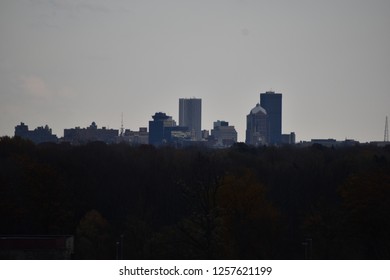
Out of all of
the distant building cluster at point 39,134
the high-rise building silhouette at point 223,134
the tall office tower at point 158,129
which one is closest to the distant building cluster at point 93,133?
the distant building cluster at point 39,134

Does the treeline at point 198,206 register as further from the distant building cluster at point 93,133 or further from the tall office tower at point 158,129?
the tall office tower at point 158,129

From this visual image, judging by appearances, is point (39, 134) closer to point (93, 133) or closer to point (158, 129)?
point (93, 133)

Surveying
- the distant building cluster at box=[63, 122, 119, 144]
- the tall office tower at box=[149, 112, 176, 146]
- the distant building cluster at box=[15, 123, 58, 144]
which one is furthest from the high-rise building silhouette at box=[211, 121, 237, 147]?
the distant building cluster at box=[15, 123, 58, 144]

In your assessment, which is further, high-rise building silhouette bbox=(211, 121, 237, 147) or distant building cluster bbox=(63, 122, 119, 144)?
high-rise building silhouette bbox=(211, 121, 237, 147)

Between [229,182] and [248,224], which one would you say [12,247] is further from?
[229,182]

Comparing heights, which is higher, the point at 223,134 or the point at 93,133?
the point at 223,134

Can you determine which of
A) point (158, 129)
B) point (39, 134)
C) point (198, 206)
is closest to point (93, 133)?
point (39, 134)

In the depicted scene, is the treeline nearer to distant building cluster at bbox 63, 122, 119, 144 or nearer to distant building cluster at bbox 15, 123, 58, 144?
distant building cluster at bbox 15, 123, 58, 144

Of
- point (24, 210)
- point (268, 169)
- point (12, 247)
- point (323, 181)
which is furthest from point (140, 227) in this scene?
point (268, 169)
